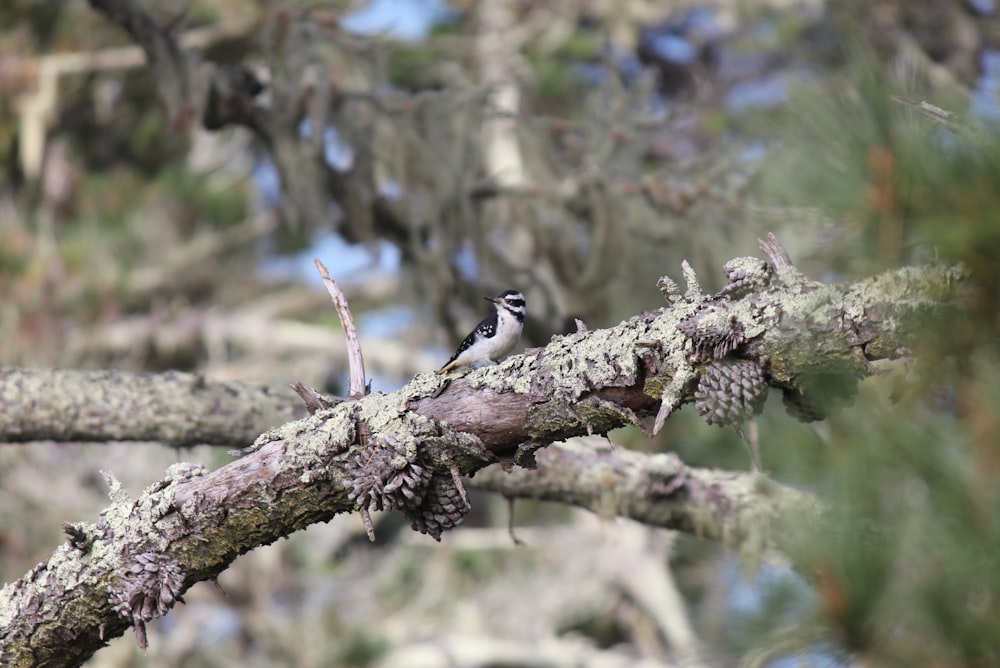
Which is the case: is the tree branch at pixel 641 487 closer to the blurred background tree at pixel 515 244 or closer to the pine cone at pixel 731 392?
the blurred background tree at pixel 515 244

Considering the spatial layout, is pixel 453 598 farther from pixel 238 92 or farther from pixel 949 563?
pixel 949 563

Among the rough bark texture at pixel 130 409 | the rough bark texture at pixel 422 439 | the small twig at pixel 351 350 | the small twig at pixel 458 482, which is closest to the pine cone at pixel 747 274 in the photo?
the rough bark texture at pixel 422 439

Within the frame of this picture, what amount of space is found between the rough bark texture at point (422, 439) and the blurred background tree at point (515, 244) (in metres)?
0.16

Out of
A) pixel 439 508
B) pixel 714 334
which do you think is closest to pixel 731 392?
pixel 714 334

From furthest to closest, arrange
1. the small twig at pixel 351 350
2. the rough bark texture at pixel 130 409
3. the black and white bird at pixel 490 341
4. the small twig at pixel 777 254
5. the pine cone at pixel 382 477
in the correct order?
the black and white bird at pixel 490 341 < the rough bark texture at pixel 130 409 < the small twig at pixel 351 350 < the pine cone at pixel 382 477 < the small twig at pixel 777 254

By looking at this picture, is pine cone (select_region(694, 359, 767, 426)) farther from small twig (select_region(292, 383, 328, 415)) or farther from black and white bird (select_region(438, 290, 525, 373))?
black and white bird (select_region(438, 290, 525, 373))

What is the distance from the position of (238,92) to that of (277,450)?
334 cm

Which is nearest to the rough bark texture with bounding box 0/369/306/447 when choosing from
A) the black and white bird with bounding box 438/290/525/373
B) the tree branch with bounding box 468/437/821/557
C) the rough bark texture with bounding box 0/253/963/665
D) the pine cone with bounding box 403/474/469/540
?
the black and white bird with bounding box 438/290/525/373

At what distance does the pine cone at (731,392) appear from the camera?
2219 millimetres

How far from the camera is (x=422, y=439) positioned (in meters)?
2.50

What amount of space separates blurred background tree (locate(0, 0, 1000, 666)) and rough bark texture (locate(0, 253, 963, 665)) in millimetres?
163

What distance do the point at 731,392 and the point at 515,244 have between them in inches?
162

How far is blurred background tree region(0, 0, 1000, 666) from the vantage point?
180 centimetres

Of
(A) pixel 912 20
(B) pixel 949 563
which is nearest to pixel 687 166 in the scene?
(B) pixel 949 563
